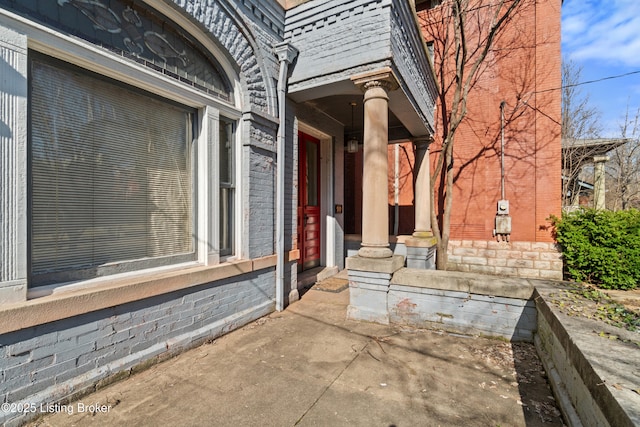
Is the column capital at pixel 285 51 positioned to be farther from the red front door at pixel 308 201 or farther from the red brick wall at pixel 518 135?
the red brick wall at pixel 518 135

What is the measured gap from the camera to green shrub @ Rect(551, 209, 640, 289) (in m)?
5.81

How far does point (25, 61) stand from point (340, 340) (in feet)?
12.8

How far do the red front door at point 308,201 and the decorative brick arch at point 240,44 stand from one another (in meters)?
1.81

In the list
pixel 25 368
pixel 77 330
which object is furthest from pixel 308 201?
pixel 25 368

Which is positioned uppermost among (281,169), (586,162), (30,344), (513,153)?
(586,162)

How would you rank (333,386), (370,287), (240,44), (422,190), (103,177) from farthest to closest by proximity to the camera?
(422,190) → (370,287) → (240,44) → (103,177) → (333,386)

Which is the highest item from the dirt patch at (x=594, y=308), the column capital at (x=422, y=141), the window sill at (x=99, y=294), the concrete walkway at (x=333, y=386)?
the column capital at (x=422, y=141)

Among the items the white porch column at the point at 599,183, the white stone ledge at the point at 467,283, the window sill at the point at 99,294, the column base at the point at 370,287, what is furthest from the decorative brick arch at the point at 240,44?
the white porch column at the point at 599,183

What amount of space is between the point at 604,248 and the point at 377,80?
234 inches

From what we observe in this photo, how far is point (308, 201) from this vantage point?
21.2 feet

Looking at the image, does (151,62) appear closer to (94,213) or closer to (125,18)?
(125,18)

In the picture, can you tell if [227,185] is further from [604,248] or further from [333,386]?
[604,248]

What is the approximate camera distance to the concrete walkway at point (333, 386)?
2256 mm

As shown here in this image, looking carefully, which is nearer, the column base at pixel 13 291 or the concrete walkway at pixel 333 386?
the column base at pixel 13 291
